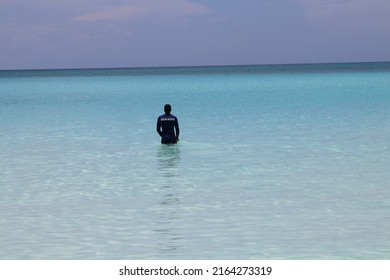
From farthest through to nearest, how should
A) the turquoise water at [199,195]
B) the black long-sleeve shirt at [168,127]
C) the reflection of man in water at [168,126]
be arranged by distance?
the black long-sleeve shirt at [168,127]
the reflection of man in water at [168,126]
the turquoise water at [199,195]

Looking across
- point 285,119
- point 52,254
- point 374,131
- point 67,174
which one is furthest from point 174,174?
point 285,119

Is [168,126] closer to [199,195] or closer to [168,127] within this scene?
[168,127]

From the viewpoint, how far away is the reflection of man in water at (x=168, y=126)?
59.2 ft

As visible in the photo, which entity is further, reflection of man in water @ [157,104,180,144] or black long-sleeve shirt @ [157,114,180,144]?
black long-sleeve shirt @ [157,114,180,144]

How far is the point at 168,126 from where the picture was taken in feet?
61.7

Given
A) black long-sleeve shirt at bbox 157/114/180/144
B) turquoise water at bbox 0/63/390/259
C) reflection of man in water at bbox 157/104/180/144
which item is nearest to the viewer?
turquoise water at bbox 0/63/390/259

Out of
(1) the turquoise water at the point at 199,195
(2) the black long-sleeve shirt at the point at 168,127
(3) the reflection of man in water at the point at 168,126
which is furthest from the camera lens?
(2) the black long-sleeve shirt at the point at 168,127

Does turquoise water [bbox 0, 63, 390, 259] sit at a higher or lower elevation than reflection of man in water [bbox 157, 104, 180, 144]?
lower

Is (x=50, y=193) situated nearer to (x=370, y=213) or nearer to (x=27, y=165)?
(x=27, y=165)

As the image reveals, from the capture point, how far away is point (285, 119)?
30.4 m

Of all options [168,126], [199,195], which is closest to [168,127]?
[168,126]

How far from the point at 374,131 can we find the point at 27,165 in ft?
35.1

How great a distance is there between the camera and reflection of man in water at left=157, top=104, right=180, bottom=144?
18047mm

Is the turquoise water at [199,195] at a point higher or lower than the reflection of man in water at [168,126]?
lower
